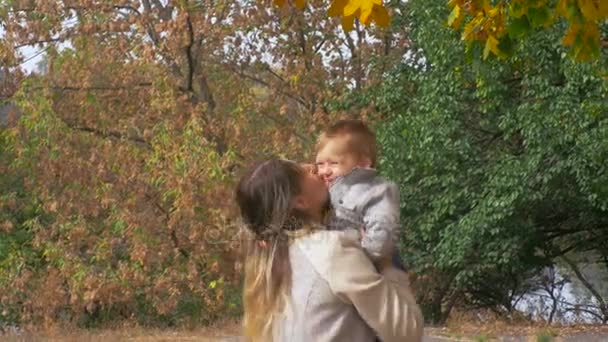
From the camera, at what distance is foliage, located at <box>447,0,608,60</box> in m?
6.84

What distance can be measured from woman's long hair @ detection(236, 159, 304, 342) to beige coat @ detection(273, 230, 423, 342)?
1.5 inches

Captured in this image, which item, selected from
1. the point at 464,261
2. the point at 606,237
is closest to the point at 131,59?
Answer: the point at 464,261

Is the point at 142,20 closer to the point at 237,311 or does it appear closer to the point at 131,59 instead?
the point at 131,59

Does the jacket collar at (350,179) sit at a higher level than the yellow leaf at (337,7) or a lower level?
lower

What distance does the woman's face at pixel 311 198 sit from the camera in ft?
11.1

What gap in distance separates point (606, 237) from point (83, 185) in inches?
326

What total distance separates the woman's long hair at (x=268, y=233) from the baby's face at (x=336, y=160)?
427mm

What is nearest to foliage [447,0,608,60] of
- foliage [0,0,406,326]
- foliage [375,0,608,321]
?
foliage [375,0,608,321]

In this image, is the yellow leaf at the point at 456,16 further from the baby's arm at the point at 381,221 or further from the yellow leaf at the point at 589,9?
the baby's arm at the point at 381,221

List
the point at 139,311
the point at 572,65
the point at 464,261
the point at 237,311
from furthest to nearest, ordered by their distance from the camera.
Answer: the point at 139,311, the point at 237,311, the point at 464,261, the point at 572,65

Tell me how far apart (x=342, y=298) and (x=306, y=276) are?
0.12m

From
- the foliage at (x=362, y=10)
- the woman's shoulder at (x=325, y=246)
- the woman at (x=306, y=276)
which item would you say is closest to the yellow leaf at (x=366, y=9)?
the foliage at (x=362, y=10)

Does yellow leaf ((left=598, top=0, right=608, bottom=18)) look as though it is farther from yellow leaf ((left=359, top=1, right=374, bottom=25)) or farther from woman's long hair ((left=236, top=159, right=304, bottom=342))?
woman's long hair ((left=236, top=159, right=304, bottom=342))

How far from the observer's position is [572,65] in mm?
15344
